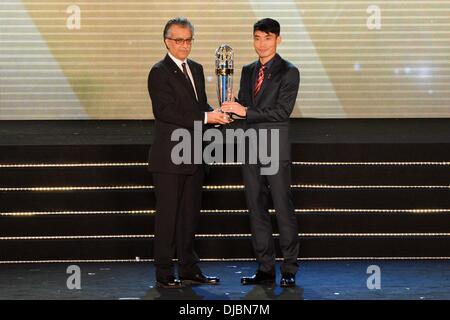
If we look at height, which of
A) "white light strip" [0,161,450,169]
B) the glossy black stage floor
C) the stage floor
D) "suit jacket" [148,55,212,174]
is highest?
"suit jacket" [148,55,212,174]

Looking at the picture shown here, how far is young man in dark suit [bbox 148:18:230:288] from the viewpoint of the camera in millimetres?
6699

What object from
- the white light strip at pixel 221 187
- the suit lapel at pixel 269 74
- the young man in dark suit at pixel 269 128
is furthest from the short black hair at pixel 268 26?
the white light strip at pixel 221 187

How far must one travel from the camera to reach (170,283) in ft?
22.4

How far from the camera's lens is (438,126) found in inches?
405

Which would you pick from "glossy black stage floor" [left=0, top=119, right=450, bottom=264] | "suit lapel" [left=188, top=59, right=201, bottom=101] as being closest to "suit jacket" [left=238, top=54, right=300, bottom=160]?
"suit lapel" [left=188, top=59, right=201, bottom=101]

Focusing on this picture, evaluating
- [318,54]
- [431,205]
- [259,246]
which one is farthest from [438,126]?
[259,246]

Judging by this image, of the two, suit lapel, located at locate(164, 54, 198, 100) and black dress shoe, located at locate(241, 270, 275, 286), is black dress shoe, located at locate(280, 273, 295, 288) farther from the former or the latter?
suit lapel, located at locate(164, 54, 198, 100)

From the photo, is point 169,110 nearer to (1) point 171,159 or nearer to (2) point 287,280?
(1) point 171,159

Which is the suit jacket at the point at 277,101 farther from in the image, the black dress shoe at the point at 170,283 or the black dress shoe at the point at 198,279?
the black dress shoe at the point at 170,283

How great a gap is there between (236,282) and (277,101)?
1.18 metres

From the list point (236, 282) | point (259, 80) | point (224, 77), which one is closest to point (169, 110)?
point (224, 77)

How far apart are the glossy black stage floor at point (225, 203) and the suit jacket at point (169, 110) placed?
47.4 inches

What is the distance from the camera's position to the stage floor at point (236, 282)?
6.57m

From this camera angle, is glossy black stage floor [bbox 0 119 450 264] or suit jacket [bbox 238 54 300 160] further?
glossy black stage floor [bbox 0 119 450 264]
